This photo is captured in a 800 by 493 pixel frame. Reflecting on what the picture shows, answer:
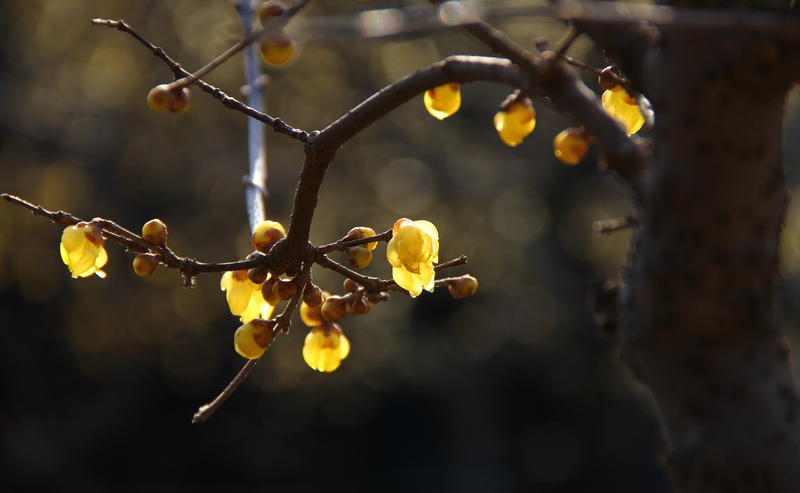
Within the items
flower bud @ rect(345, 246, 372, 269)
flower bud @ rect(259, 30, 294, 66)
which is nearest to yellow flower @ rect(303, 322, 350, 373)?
flower bud @ rect(345, 246, 372, 269)

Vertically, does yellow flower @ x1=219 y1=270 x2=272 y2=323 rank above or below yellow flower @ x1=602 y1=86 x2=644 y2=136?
above

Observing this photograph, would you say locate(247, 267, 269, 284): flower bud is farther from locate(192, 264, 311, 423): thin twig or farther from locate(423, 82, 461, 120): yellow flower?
locate(423, 82, 461, 120): yellow flower

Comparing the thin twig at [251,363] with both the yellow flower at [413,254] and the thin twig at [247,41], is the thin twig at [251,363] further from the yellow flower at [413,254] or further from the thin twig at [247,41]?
the thin twig at [247,41]

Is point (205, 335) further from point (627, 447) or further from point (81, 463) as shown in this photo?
point (627, 447)

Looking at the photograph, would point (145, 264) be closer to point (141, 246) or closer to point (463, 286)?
point (141, 246)

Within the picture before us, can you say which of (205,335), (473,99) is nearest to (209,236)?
(205,335)
